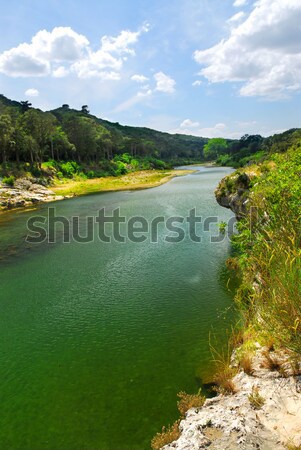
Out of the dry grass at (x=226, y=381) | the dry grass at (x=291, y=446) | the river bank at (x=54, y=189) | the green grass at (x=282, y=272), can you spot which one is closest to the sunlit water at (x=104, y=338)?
the dry grass at (x=226, y=381)

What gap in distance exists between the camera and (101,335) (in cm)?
1730

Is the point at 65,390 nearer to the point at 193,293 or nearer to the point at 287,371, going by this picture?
the point at 287,371

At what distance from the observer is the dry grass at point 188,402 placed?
36.3ft

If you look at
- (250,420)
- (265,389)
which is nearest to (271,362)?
(265,389)

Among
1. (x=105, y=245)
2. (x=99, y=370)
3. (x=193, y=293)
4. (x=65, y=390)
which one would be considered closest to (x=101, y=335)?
(x=99, y=370)

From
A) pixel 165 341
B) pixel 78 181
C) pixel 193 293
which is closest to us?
pixel 165 341

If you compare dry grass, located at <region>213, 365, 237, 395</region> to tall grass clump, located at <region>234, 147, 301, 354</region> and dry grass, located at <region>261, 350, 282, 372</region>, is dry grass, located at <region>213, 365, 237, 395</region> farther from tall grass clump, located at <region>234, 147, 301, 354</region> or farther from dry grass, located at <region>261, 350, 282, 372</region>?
tall grass clump, located at <region>234, 147, 301, 354</region>

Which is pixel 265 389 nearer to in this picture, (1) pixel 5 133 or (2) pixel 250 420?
(2) pixel 250 420

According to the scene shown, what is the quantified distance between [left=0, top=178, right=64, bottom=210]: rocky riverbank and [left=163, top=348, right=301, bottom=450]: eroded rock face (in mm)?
59866

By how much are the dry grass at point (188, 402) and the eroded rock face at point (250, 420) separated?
0.93 metres

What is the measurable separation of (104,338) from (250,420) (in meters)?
9.94

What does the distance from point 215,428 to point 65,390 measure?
23.8 ft

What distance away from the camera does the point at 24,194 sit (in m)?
68.8

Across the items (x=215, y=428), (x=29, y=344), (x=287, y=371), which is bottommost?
(x=29, y=344)
